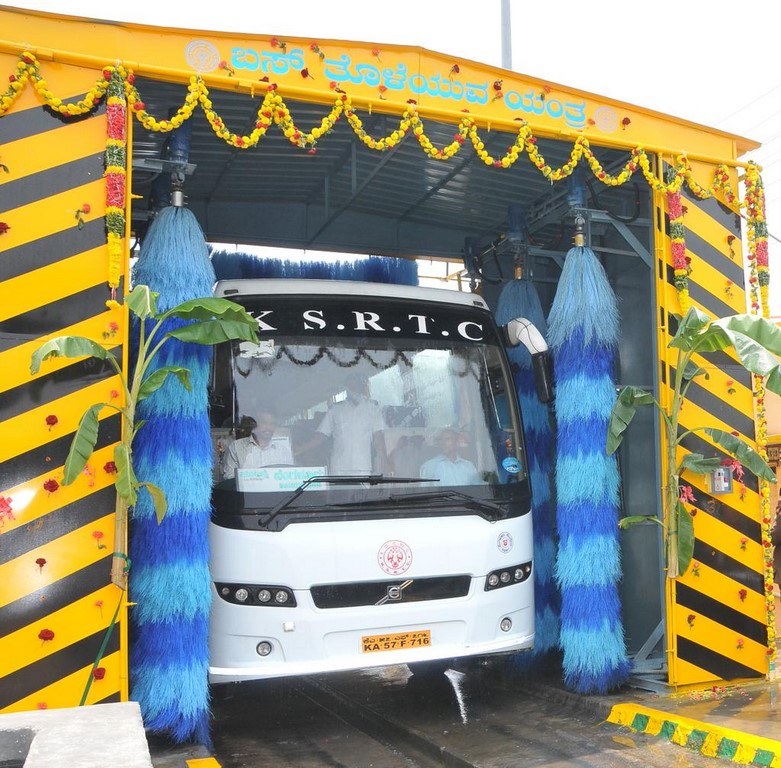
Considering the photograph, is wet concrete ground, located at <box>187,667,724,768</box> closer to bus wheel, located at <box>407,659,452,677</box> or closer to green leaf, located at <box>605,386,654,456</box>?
bus wheel, located at <box>407,659,452,677</box>

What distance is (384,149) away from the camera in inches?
229

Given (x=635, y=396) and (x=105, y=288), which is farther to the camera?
(x=635, y=396)

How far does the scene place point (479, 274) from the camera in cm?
844

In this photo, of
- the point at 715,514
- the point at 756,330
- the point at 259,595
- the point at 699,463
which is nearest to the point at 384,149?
the point at 756,330

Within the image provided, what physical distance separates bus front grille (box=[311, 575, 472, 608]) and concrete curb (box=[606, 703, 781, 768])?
51.2 inches

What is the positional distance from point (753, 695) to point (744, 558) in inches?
36.7

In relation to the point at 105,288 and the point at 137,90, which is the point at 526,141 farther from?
the point at 105,288

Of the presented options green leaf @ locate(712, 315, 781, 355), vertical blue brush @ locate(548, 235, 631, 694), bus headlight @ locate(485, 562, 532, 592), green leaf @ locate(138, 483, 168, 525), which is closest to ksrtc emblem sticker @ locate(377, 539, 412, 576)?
bus headlight @ locate(485, 562, 532, 592)

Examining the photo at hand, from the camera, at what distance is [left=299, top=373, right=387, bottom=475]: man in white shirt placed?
5.41 meters

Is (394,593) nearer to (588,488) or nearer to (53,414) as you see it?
(588,488)

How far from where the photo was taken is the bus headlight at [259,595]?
5.12m

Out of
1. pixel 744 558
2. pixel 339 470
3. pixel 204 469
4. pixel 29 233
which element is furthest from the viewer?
pixel 744 558

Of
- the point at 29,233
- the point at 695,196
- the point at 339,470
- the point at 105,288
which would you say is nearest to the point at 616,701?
the point at 339,470

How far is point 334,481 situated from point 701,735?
2.50 meters
